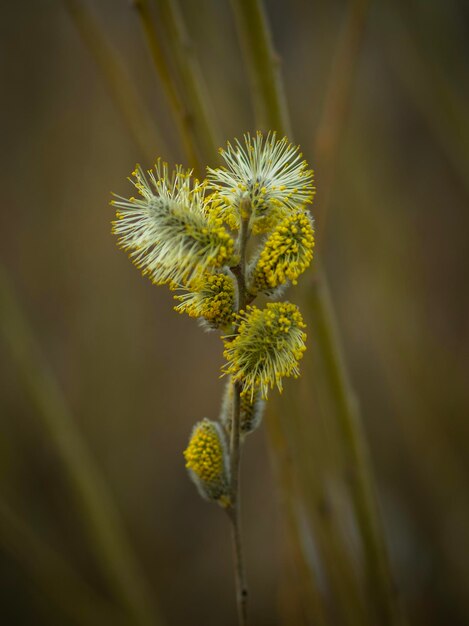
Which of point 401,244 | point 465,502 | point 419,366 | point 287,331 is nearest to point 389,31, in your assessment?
point 401,244

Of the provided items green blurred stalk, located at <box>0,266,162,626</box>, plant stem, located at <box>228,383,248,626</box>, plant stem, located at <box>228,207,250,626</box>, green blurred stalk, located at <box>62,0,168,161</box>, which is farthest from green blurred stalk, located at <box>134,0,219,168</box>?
green blurred stalk, located at <box>0,266,162,626</box>

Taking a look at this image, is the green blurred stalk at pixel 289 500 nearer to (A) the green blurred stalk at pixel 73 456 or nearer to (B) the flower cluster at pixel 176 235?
(B) the flower cluster at pixel 176 235

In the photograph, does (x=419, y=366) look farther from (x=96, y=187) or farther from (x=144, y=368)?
(x=96, y=187)

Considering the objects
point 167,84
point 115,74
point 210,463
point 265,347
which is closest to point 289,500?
point 210,463

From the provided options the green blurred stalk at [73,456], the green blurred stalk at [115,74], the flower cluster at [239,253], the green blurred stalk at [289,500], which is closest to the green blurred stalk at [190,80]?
the green blurred stalk at [115,74]

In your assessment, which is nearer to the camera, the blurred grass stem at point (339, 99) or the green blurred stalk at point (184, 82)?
the green blurred stalk at point (184, 82)

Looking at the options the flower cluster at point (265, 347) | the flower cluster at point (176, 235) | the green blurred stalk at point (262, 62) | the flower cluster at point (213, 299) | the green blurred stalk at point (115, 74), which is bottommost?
the flower cluster at point (265, 347)

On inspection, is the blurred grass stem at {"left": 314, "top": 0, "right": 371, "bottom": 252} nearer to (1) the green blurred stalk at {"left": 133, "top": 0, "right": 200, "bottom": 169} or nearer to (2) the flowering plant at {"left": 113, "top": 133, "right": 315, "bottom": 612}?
(1) the green blurred stalk at {"left": 133, "top": 0, "right": 200, "bottom": 169}
